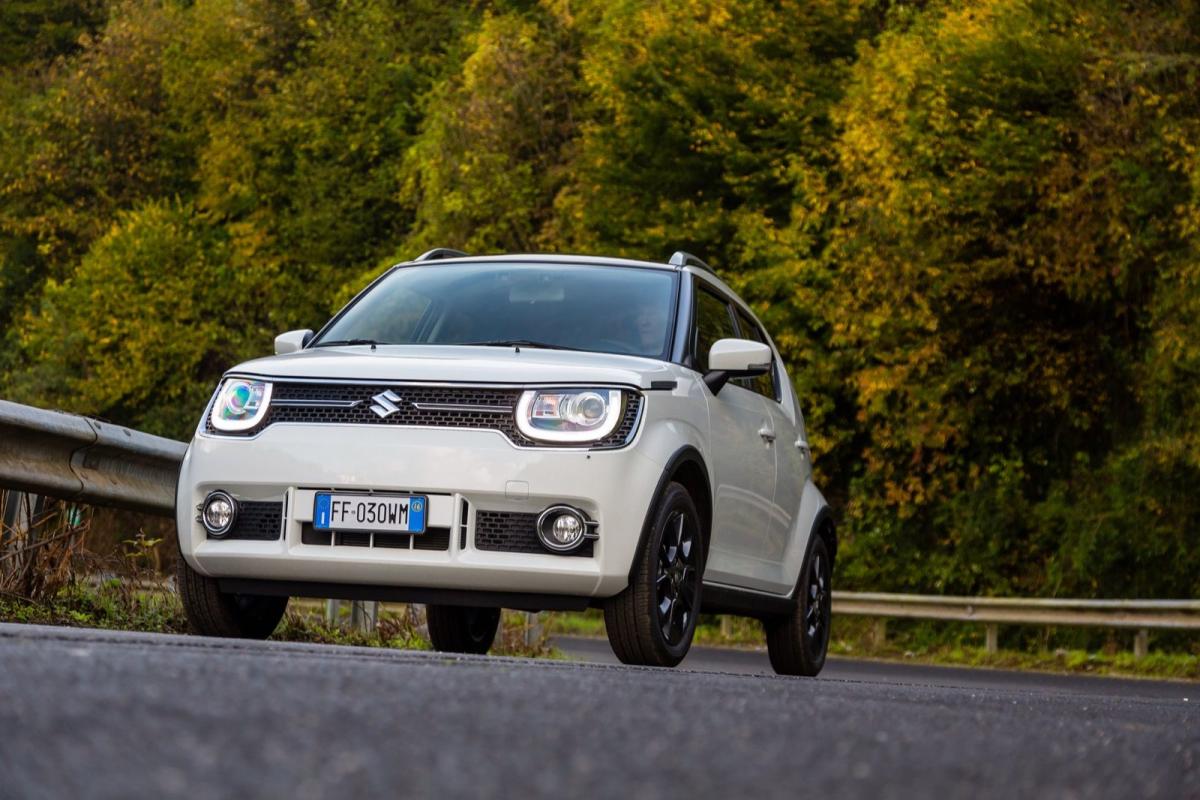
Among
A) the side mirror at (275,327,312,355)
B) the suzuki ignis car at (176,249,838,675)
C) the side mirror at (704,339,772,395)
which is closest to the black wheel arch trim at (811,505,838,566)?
the suzuki ignis car at (176,249,838,675)

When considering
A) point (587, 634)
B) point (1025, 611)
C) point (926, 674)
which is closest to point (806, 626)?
point (926, 674)

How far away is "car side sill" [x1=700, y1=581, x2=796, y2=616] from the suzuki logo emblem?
1.56 meters

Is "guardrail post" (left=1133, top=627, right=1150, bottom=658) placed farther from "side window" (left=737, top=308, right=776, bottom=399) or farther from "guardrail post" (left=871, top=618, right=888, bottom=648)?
"side window" (left=737, top=308, right=776, bottom=399)

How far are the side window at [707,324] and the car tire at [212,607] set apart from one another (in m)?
2.22

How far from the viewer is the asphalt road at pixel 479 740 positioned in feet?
8.59

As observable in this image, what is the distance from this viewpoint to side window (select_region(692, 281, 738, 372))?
9.12 meters

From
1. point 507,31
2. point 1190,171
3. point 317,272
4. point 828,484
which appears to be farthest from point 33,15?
point 1190,171

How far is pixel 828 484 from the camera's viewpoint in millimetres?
28875

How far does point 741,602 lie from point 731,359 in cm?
112

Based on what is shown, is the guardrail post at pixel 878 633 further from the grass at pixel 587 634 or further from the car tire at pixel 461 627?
the car tire at pixel 461 627

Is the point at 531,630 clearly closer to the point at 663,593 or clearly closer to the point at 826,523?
the point at 826,523

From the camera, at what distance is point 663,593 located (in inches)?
315

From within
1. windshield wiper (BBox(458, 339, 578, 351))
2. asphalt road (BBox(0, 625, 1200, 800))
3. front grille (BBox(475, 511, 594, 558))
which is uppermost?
asphalt road (BBox(0, 625, 1200, 800))

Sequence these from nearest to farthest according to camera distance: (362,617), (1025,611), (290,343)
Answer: (290,343) → (362,617) → (1025,611)
